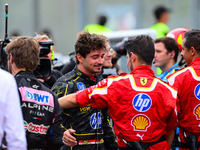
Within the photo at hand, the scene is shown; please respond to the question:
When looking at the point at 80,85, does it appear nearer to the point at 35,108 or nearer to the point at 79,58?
the point at 79,58

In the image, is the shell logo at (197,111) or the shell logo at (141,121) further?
the shell logo at (197,111)

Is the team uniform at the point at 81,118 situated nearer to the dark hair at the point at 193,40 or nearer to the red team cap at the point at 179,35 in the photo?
the dark hair at the point at 193,40

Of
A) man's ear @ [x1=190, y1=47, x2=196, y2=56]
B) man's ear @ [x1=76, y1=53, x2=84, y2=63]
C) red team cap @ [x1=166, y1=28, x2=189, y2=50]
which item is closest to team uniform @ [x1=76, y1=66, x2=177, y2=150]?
man's ear @ [x1=76, y1=53, x2=84, y2=63]

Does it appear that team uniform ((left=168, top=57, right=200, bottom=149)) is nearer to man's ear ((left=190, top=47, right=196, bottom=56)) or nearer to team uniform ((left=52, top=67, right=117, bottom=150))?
man's ear ((left=190, top=47, right=196, bottom=56))

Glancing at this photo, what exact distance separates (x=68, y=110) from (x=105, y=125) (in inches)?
21.8

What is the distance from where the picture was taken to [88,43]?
450 cm

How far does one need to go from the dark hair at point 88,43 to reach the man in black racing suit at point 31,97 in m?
0.69

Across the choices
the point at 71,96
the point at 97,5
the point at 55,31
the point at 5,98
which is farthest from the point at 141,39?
the point at 55,31

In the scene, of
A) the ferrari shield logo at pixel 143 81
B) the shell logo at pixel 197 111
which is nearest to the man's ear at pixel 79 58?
the ferrari shield logo at pixel 143 81

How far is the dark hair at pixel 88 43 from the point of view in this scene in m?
4.51

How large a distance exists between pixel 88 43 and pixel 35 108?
1.03 meters

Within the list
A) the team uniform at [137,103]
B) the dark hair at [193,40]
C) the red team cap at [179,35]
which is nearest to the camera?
the team uniform at [137,103]

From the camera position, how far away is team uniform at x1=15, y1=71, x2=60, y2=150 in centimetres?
380

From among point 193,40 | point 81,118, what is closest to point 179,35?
point 193,40
